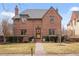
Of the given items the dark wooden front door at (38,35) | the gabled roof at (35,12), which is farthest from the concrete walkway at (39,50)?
the gabled roof at (35,12)

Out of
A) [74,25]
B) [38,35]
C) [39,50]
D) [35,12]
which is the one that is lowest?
[39,50]

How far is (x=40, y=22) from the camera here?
30.3 metres

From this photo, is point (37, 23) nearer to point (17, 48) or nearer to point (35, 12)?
point (35, 12)

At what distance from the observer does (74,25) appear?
99.5ft

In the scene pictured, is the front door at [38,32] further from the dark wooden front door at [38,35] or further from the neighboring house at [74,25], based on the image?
the neighboring house at [74,25]

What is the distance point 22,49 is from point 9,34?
0.82 feet

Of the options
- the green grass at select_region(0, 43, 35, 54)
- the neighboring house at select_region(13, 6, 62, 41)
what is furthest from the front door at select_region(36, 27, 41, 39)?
the green grass at select_region(0, 43, 35, 54)

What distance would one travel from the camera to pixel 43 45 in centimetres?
3031

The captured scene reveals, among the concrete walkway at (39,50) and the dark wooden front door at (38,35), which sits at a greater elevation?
the dark wooden front door at (38,35)

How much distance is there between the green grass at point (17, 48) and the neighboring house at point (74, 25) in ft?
1.64

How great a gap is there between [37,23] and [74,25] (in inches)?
18.4

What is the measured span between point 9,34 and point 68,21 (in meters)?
0.76

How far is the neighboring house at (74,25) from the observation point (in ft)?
99.3

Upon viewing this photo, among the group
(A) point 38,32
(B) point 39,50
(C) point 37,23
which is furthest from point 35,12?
(B) point 39,50
